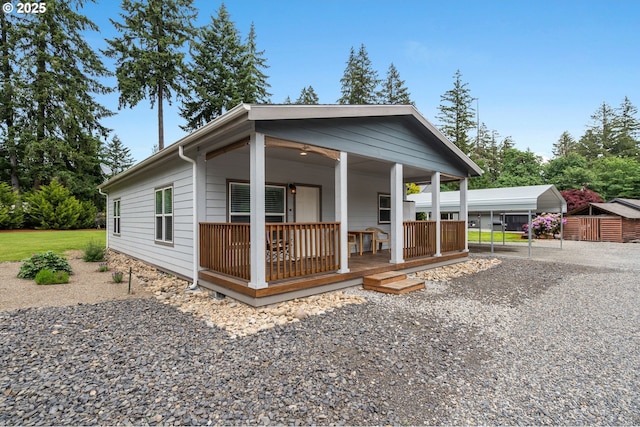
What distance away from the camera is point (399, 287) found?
562 cm

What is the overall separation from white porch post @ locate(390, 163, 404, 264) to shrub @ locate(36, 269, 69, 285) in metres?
7.22

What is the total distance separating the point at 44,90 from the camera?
20.3 metres

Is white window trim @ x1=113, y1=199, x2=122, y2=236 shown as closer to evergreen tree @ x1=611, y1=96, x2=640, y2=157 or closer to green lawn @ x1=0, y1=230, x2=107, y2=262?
green lawn @ x1=0, y1=230, x2=107, y2=262

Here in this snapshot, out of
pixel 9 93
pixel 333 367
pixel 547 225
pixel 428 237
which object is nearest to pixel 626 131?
pixel 547 225

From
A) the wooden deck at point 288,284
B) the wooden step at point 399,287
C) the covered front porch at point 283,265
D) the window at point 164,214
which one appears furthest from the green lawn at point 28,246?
the wooden step at point 399,287

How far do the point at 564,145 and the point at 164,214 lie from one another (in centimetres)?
4951

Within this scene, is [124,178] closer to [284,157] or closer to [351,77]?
[284,157]

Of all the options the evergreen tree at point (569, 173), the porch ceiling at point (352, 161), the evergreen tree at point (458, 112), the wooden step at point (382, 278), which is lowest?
the wooden step at point (382, 278)

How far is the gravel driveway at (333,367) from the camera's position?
7.56 ft

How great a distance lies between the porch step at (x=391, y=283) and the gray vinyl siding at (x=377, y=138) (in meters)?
2.47

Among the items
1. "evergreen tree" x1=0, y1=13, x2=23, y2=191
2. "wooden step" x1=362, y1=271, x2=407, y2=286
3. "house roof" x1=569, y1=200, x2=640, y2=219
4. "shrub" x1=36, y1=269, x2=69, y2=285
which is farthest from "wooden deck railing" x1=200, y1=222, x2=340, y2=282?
"evergreen tree" x1=0, y1=13, x2=23, y2=191

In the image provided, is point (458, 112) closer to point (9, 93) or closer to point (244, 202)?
point (244, 202)

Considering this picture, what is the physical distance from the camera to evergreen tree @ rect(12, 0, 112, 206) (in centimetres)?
2036

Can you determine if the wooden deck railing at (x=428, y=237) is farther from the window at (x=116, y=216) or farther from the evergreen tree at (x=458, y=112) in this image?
the evergreen tree at (x=458, y=112)
